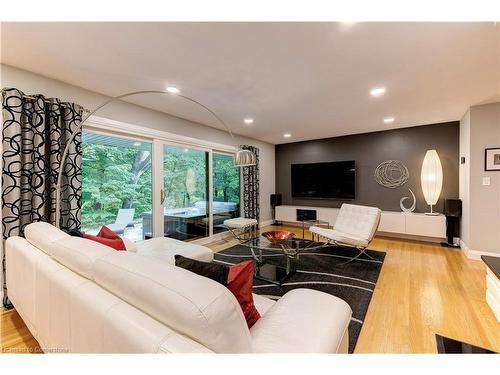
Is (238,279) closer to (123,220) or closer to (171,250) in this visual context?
(171,250)

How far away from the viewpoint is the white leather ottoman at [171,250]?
235 cm

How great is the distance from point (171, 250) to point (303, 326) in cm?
186

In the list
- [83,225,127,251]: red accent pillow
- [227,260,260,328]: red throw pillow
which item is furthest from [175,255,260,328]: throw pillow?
[83,225,127,251]: red accent pillow

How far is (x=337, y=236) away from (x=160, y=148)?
3.13 m

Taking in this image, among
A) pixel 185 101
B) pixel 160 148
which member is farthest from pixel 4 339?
pixel 185 101

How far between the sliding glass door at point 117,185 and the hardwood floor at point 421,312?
4.22 ft

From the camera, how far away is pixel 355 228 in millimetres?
3717

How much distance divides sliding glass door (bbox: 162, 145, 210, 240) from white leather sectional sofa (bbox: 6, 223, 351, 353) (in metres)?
2.36

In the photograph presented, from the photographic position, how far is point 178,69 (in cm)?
225

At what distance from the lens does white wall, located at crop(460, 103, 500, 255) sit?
3220 mm

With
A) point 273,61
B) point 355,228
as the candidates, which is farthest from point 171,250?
point 355,228

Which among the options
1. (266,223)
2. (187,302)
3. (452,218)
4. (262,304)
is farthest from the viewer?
(266,223)
